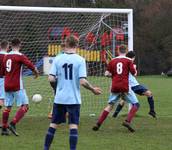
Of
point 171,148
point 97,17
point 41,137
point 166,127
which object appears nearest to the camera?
point 171,148

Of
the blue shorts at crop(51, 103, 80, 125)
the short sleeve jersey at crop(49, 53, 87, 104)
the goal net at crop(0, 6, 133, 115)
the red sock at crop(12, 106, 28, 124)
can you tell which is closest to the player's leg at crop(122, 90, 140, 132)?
the red sock at crop(12, 106, 28, 124)

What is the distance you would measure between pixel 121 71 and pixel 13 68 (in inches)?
90.5

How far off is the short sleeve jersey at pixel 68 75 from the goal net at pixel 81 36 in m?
6.08

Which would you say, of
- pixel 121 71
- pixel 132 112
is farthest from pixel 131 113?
pixel 121 71

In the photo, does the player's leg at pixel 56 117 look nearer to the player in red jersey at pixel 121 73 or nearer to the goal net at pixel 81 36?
the player in red jersey at pixel 121 73

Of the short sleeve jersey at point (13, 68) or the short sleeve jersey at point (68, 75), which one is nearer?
the short sleeve jersey at point (68, 75)

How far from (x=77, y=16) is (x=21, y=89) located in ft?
20.2

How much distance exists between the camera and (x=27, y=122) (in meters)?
13.7

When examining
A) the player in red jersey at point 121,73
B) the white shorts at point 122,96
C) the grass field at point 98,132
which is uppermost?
the player in red jersey at point 121,73

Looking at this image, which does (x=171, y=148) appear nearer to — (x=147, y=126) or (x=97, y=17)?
(x=147, y=126)

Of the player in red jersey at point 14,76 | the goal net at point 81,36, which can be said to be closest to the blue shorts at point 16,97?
the player in red jersey at point 14,76

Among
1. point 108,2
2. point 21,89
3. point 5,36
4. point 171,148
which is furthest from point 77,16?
point 108,2

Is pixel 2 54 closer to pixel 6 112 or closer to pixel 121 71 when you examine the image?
pixel 6 112

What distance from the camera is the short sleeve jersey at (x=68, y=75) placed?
29.0ft
